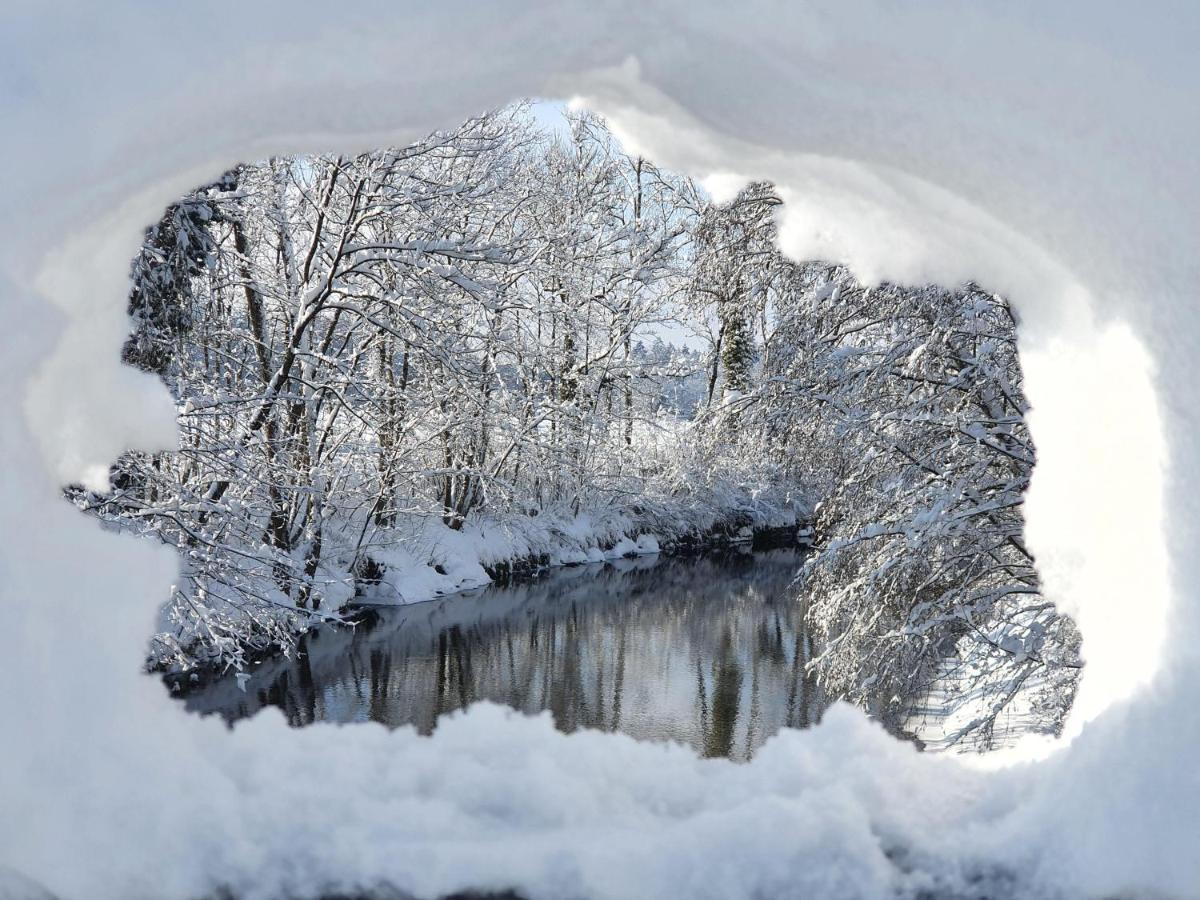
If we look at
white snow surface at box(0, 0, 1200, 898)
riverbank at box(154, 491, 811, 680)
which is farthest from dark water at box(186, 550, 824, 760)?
white snow surface at box(0, 0, 1200, 898)

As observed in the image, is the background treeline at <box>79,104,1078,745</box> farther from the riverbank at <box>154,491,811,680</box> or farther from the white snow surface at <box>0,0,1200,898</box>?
the white snow surface at <box>0,0,1200,898</box>

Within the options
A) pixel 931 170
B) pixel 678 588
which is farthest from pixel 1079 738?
pixel 678 588

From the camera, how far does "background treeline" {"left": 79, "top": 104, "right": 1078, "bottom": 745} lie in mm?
6301

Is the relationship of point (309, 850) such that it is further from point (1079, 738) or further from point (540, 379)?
point (540, 379)

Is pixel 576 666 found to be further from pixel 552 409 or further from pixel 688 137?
pixel 688 137

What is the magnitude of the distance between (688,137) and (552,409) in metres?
15.5

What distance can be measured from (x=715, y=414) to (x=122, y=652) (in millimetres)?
5603

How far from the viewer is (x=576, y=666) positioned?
12.3 metres

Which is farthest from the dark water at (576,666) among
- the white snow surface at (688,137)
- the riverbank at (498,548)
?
the white snow surface at (688,137)

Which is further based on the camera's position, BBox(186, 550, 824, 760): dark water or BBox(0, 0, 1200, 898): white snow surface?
BBox(186, 550, 824, 760): dark water

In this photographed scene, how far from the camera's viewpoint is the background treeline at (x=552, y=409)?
630 cm

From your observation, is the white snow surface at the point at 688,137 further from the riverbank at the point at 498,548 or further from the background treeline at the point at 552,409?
the riverbank at the point at 498,548

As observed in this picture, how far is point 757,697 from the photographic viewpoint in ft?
36.8

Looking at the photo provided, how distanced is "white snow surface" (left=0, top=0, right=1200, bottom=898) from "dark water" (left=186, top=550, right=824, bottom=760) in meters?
8.01
